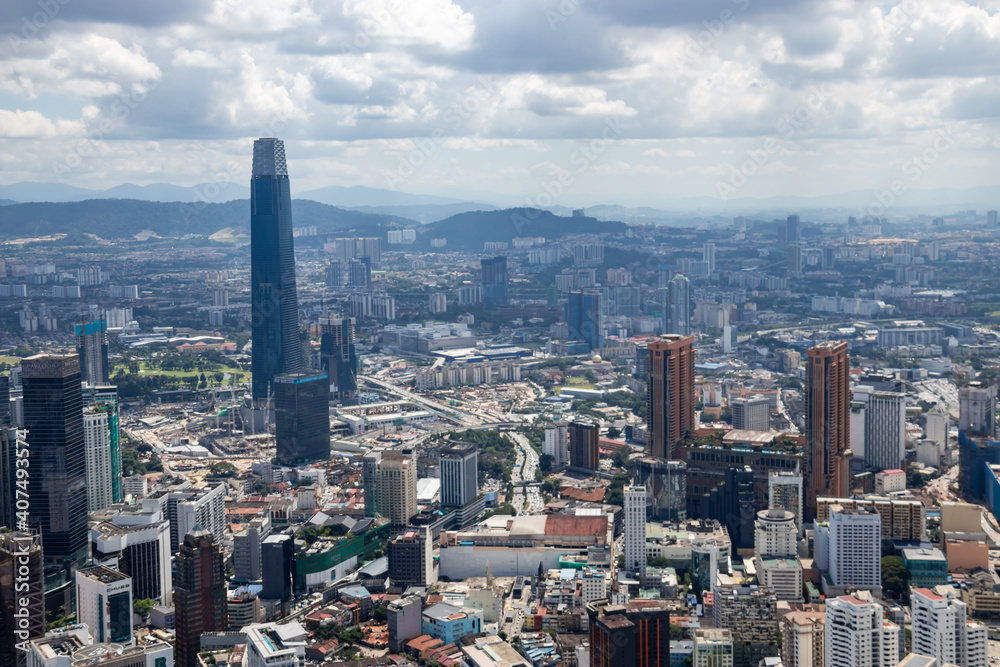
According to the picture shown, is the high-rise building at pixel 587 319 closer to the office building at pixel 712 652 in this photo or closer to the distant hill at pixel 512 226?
the distant hill at pixel 512 226

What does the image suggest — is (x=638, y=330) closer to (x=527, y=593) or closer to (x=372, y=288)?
(x=372, y=288)

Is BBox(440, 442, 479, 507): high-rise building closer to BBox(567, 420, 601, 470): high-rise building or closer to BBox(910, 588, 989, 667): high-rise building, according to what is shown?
BBox(567, 420, 601, 470): high-rise building

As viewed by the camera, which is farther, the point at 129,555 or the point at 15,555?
the point at 129,555

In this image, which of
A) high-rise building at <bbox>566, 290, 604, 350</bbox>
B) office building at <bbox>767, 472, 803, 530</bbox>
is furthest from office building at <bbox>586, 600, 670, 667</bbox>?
high-rise building at <bbox>566, 290, 604, 350</bbox>

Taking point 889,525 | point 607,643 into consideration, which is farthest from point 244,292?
point 607,643

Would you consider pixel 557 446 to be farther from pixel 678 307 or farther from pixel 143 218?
pixel 143 218
